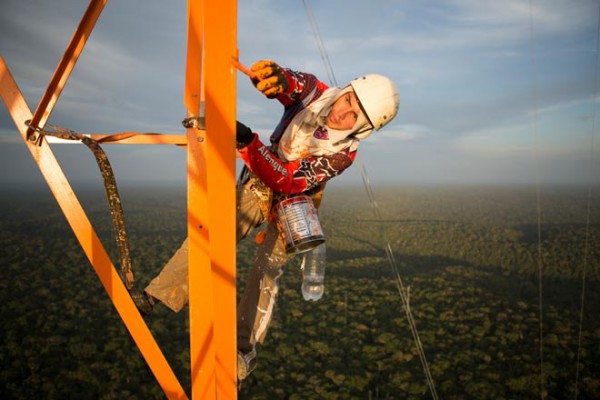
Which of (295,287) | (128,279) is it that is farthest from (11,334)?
(128,279)

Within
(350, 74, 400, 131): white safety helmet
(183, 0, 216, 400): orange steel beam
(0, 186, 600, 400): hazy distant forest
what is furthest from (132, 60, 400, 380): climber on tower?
(0, 186, 600, 400): hazy distant forest

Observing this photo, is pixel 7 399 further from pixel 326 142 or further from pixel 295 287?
pixel 295 287

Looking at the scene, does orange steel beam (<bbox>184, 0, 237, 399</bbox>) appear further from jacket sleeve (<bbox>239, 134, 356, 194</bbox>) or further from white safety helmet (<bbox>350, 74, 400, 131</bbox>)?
white safety helmet (<bbox>350, 74, 400, 131</bbox>)

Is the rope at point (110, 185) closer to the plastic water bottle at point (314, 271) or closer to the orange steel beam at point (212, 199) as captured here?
the orange steel beam at point (212, 199)

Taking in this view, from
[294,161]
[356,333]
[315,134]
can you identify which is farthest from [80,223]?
[356,333]

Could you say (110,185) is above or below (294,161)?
above

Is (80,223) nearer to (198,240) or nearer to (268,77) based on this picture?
(198,240)
